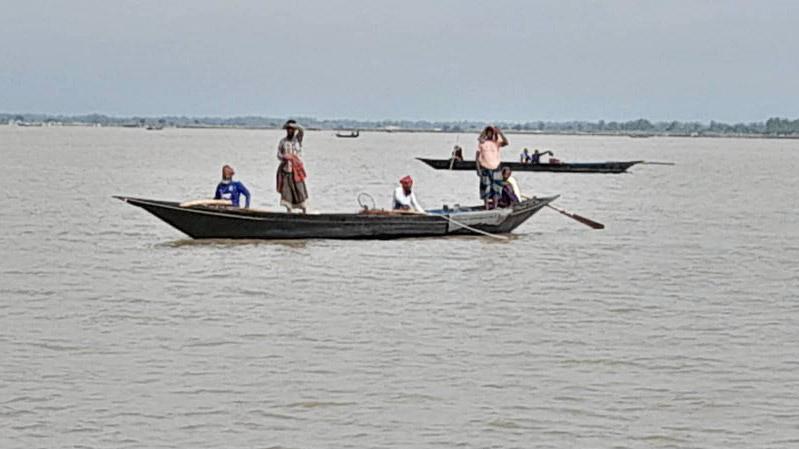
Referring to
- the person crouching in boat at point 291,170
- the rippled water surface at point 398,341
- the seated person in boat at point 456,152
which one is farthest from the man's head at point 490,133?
the seated person in boat at point 456,152

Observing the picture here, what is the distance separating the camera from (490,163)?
23.7 m

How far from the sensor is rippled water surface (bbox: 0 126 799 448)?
10320mm

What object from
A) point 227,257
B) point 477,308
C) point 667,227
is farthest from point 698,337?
point 667,227

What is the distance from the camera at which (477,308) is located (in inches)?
634

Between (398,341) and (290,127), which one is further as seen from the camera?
(290,127)

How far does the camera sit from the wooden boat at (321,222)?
21.5 meters

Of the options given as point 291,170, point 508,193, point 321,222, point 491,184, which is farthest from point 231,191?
point 508,193

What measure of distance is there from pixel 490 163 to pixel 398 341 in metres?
10.4

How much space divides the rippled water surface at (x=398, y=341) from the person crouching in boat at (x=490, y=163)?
3.11 ft

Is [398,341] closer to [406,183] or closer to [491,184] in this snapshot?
[406,183]

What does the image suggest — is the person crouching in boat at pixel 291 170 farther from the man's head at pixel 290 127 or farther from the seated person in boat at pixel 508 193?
the seated person in boat at pixel 508 193

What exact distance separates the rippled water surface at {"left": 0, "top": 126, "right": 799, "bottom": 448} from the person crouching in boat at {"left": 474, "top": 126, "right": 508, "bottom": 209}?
0.95 meters

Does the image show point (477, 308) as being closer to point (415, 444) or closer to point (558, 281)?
point (558, 281)

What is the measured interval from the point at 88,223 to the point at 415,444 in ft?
63.8
